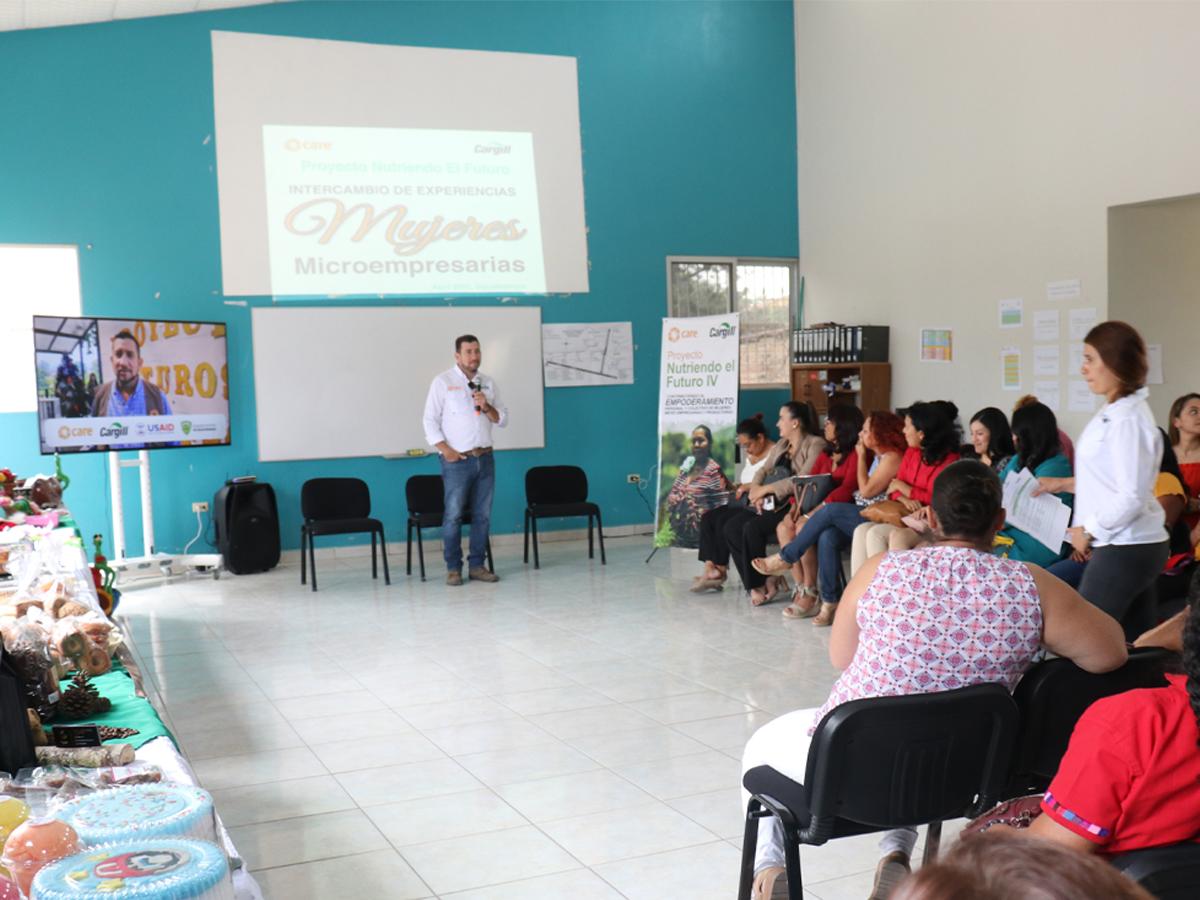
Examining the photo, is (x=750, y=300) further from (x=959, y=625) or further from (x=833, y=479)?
(x=959, y=625)

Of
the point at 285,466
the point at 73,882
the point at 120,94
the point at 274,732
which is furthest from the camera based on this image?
the point at 285,466

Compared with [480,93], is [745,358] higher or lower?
lower

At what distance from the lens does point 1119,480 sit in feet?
11.6

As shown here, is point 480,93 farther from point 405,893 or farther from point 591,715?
point 405,893

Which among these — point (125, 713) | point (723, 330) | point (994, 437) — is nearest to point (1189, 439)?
point (994, 437)

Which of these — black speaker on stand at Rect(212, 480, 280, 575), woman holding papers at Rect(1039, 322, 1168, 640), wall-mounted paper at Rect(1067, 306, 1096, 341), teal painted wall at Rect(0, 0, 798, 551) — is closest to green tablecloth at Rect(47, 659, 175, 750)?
woman holding papers at Rect(1039, 322, 1168, 640)

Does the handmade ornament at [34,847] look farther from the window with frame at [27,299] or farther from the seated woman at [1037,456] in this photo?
the window with frame at [27,299]

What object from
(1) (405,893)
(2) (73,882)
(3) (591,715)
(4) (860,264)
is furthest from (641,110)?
(2) (73,882)

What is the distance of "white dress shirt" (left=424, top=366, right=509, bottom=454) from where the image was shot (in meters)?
7.80

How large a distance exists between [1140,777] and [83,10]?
8068 millimetres

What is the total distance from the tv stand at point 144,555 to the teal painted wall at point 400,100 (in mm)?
226

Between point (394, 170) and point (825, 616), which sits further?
point (394, 170)

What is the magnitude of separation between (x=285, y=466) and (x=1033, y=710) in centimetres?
705

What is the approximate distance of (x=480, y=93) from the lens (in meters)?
9.00
